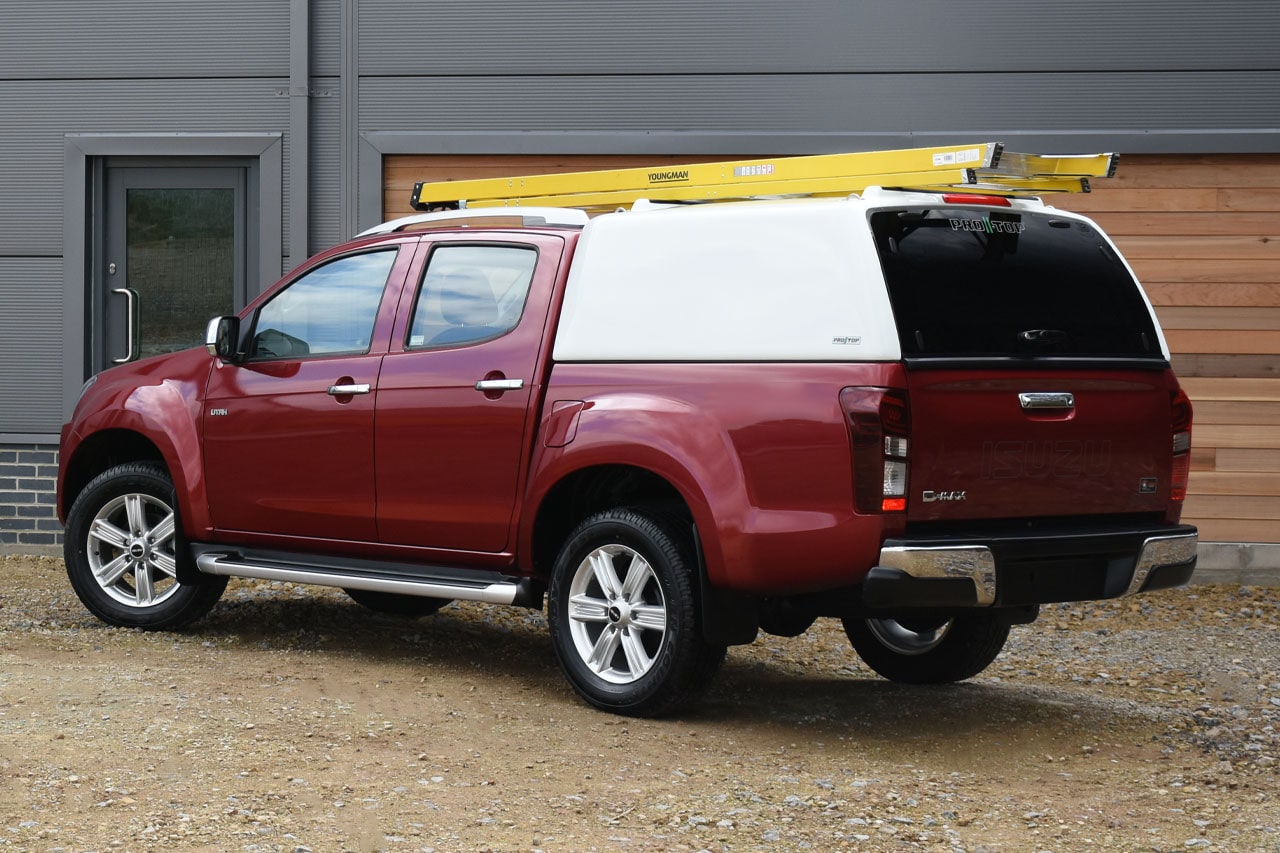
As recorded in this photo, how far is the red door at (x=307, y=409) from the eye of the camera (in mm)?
7066

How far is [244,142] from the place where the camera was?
11125 millimetres

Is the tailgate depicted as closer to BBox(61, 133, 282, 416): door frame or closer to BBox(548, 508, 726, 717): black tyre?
BBox(548, 508, 726, 717): black tyre

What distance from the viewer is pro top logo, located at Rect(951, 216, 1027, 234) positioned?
19.1 ft

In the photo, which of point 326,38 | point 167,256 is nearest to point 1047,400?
point 326,38

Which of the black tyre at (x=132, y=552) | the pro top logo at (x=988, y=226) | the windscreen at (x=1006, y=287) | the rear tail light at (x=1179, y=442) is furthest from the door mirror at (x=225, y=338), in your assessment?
the rear tail light at (x=1179, y=442)

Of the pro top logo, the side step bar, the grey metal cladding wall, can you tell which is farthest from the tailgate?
the grey metal cladding wall

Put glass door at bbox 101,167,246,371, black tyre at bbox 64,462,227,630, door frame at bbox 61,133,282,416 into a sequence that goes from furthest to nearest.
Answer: glass door at bbox 101,167,246,371, door frame at bbox 61,133,282,416, black tyre at bbox 64,462,227,630

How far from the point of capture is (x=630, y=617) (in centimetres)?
620

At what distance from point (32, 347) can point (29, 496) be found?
3.34ft

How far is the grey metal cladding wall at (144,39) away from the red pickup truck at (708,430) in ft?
13.7

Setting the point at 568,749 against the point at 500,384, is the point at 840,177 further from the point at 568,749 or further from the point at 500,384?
the point at 568,749

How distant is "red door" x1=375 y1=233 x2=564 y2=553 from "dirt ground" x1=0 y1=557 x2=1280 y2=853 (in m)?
0.71

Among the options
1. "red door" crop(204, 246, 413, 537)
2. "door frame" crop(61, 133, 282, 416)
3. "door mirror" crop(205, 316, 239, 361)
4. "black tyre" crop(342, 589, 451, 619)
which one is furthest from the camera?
"door frame" crop(61, 133, 282, 416)

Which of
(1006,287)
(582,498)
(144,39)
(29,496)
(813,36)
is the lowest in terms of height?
(29,496)
